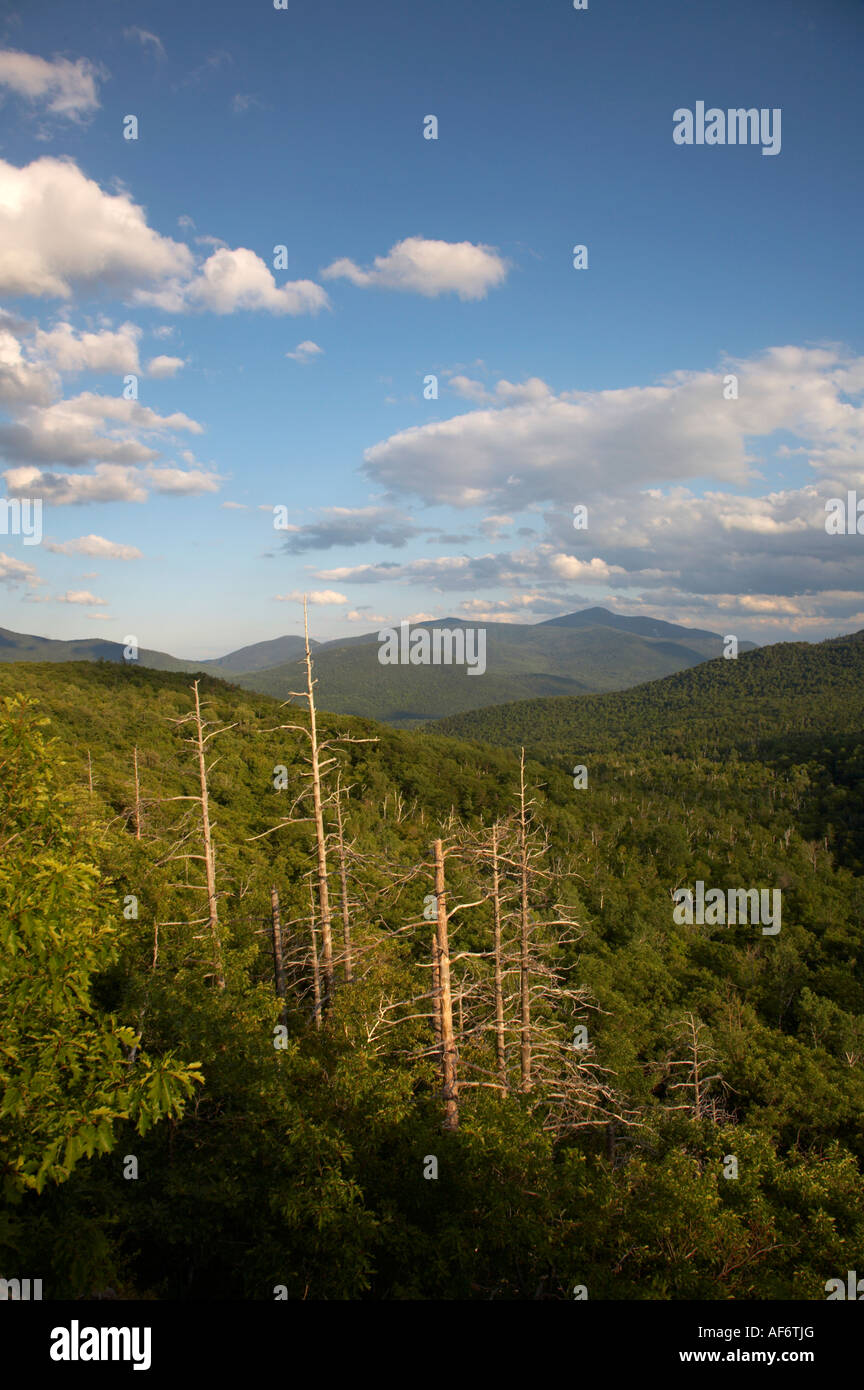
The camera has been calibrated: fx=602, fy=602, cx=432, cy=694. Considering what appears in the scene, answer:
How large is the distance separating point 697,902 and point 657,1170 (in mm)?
72855

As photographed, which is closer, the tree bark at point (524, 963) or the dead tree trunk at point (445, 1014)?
the dead tree trunk at point (445, 1014)

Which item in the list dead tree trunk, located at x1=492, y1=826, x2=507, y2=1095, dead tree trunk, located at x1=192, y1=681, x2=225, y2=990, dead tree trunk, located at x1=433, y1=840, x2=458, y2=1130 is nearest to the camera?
dead tree trunk, located at x1=433, y1=840, x2=458, y2=1130

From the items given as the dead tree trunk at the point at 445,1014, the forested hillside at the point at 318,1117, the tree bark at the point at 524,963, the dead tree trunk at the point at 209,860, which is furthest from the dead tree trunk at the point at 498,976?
the dead tree trunk at the point at 209,860

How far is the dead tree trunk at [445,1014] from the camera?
9867 millimetres

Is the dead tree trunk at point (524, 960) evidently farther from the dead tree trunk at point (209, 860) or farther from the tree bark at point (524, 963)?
the dead tree trunk at point (209, 860)

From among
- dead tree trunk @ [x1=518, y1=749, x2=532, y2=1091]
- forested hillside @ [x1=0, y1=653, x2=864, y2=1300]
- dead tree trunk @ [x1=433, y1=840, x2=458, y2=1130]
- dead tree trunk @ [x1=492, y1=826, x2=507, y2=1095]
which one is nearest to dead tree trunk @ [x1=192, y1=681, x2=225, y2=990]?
forested hillside @ [x1=0, y1=653, x2=864, y2=1300]

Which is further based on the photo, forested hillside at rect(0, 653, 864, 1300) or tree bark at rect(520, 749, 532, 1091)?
tree bark at rect(520, 749, 532, 1091)

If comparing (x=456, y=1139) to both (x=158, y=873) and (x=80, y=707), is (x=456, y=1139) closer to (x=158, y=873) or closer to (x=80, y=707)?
(x=158, y=873)

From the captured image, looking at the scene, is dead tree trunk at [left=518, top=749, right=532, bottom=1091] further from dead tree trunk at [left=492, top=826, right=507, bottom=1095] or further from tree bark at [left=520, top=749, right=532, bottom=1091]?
dead tree trunk at [left=492, top=826, right=507, bottom=1095]

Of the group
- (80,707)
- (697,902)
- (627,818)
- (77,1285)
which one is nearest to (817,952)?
(697,902)

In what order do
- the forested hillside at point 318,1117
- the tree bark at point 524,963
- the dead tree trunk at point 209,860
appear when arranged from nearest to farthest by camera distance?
the forested hillside at point 318,1117 < the dead tree trunk at point 209,860 < the tree bark at point 524,963

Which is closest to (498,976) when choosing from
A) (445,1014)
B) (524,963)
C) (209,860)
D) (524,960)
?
(524,960)

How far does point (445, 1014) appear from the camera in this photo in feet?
33.4

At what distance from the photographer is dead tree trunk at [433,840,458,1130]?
987 centimetres
